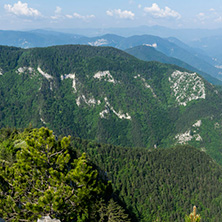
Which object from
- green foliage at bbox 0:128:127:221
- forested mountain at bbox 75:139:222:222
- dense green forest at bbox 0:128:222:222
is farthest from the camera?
forested mountain at bbox 75:139:222:222

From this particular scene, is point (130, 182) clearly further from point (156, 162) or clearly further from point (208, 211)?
point (208, 211)

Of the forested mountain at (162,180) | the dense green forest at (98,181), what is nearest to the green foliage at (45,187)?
the dense green forest at (98,181)

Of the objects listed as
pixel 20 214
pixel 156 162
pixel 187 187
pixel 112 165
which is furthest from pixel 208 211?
pixel 20 214

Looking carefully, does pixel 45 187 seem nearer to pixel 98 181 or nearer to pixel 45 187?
pixel 45 187

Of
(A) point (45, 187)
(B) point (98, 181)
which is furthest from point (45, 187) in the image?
(B) point (98, 181)

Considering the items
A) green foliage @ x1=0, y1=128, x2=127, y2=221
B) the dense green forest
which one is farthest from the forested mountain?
green foliage @ x1=0, y1=128, x2=127, y2=221

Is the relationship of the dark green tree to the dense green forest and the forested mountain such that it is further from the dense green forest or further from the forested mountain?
the forested mountain

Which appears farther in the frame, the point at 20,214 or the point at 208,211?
the point at 208,211

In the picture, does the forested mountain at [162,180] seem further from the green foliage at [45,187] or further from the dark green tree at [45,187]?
the dark green tree at [45,187]
